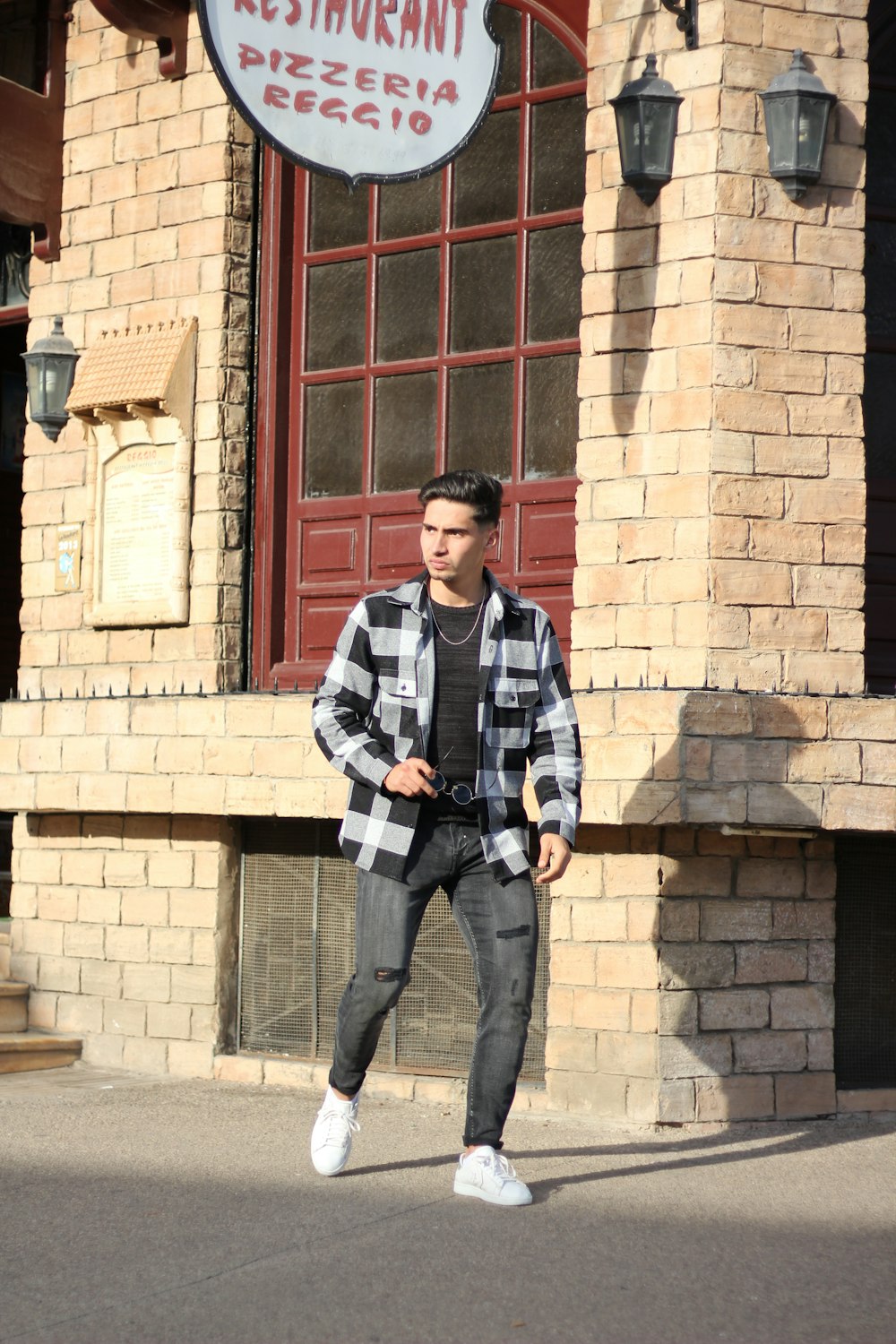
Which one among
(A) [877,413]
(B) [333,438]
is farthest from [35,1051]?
(A) [877,413]

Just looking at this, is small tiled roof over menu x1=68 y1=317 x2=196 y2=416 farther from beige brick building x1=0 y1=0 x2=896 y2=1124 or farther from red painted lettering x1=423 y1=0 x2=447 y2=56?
red painted lettering x1=423 y1=0 x2=447 y2=56

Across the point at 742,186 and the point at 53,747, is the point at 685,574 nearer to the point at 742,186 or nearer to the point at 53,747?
the point at 742,186

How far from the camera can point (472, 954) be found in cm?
523

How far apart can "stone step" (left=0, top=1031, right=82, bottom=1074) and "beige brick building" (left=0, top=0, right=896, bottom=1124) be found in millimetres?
102

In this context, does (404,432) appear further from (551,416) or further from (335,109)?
(335,109)

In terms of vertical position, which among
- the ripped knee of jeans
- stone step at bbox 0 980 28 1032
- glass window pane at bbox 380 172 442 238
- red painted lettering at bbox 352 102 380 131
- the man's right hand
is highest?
glass window pane at bbox 380 172 442 238

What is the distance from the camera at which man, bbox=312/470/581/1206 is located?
5.14 meters

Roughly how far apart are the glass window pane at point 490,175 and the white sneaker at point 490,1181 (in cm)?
426

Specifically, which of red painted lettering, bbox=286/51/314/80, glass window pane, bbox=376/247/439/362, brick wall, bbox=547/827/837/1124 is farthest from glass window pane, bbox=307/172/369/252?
brick wall, bbox=547/827/837/1124

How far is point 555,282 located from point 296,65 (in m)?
1.80

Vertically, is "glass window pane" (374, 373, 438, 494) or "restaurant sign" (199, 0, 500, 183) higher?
"restaurant sign" (199, 0, 500, 183)

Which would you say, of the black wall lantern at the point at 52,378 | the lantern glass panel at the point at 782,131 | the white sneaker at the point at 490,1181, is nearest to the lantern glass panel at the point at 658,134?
the lantern glass panel at the point at 782,131

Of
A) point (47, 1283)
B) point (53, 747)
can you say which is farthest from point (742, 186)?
point (47, 1283)

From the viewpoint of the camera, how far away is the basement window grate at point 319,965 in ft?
24.8
